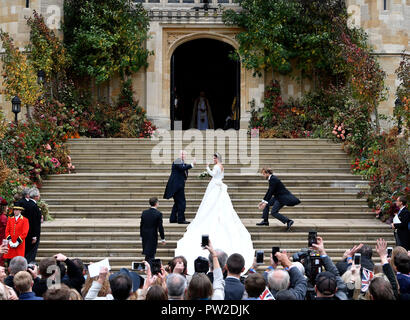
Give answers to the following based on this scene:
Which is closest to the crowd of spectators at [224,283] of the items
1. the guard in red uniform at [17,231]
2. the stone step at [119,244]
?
the guard in red uniform at [17,231]

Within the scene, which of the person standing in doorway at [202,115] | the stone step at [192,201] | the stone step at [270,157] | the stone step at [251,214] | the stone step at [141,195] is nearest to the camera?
the stone step at [251,214]

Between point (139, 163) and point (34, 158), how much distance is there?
310 cm

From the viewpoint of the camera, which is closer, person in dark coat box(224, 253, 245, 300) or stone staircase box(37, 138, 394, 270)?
person in dark coat box(224, 253, 245, 300)

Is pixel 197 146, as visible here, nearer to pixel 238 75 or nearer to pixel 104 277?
pixel 238 75

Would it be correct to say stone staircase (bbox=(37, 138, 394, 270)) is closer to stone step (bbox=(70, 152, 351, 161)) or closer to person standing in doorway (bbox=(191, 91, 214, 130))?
stone step (bbox=(70, 152, 351, 161))

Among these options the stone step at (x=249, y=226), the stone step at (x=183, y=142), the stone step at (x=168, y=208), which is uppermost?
the stone step at (x=183, y=142)

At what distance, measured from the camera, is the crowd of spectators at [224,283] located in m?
4.71

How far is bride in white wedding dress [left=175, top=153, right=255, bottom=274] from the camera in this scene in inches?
435

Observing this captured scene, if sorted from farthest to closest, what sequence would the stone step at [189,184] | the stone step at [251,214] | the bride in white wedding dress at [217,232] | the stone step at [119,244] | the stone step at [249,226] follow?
the stone step at [189,184] → the stone step at [251,214] → the stone step at [249,226] → the stone step at [119,244] → the bride in white wedding dress at [217,232]

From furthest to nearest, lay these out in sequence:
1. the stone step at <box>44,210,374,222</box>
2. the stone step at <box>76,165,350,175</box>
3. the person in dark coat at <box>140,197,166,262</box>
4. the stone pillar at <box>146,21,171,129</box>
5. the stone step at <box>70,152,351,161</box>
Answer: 1. the stone pillar at <box>146,21,171,129</box>
2. the stone step at <box>70,152,351,161</box>
3. the stone step at <box>76,165,350,175</box>
4. the stone step at <box>44,210,374,222</box>
5. the person in dark coat at <box>140,197,166,262</box>

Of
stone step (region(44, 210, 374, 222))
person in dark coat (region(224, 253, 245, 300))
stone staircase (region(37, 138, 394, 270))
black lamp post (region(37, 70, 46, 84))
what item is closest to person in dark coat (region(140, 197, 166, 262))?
stone staircase (region(37, 138, 394, 270))

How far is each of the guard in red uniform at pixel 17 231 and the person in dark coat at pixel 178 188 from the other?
346cm

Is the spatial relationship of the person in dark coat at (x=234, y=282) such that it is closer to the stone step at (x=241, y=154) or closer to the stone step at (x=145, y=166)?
the stone step at (x=145, y=166)

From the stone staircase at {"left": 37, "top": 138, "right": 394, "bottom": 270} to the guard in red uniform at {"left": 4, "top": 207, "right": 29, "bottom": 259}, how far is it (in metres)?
1.83
